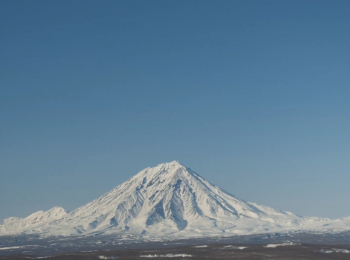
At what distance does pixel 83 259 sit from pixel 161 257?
26941 millimetres

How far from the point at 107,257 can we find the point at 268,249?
58318 millimetres

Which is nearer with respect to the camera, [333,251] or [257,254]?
[257,254]

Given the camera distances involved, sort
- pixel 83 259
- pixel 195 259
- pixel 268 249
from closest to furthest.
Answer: pixel 195 259, pixel 83 259, pixel 268 249

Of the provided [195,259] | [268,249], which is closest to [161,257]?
[195,259]

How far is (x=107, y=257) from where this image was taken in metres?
174

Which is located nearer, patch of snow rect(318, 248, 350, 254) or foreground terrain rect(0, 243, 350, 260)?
foreground terrain rect(0, 243, 350, 260)

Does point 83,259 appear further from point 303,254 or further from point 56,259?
point 303,254

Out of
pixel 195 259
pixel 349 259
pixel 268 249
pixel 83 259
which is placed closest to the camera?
pixel 349 259

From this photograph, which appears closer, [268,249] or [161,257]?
[161,257]

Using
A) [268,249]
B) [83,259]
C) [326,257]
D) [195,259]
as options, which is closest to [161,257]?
[195,259]

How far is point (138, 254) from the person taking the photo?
185125 mm

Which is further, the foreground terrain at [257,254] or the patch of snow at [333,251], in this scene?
the patch of snow at [333,251]

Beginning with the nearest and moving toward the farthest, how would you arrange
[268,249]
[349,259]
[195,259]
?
[349,259]
[195,259]
[268,249]

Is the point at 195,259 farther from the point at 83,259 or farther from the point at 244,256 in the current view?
the point at 83,259
